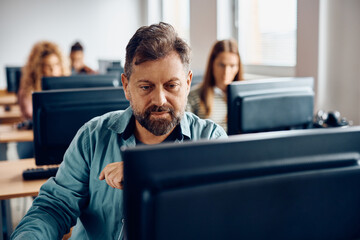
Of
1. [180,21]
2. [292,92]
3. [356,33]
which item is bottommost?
[292,92]

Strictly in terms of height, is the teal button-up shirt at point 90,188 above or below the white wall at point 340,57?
below

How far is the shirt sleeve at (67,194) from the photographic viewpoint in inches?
43.1

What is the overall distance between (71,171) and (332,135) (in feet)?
2.68

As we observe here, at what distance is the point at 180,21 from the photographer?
6.22 meters

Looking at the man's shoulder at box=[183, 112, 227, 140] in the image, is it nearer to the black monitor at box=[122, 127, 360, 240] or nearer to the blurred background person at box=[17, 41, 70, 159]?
the black monitor at box=[122, 127, 360, 240]

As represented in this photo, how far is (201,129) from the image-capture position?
1.27m

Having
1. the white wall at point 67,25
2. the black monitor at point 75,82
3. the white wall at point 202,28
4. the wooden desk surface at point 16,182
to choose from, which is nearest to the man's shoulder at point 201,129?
the wooden desk surface at point 16,182

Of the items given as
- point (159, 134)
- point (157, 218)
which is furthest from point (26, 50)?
point (157, 218)

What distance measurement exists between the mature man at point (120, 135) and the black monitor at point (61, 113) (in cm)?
43

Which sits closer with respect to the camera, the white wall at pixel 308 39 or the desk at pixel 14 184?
the desk at pixel 14 184

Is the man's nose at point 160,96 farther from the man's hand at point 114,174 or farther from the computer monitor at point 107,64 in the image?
the computer monitor at point 107,64

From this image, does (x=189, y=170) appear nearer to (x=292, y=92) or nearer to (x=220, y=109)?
(x=292, y=92)

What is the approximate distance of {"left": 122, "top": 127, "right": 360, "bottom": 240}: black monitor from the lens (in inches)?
19.5

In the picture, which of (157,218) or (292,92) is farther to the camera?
(292,92)
